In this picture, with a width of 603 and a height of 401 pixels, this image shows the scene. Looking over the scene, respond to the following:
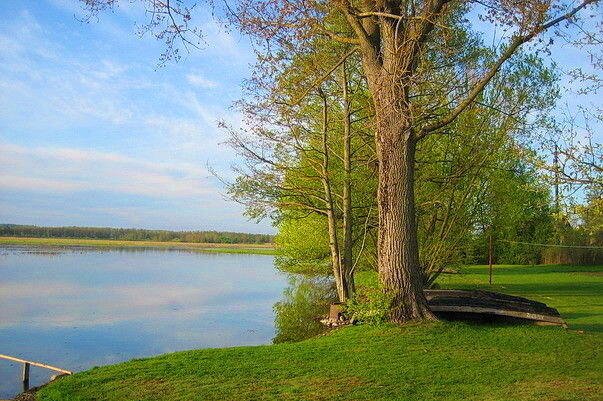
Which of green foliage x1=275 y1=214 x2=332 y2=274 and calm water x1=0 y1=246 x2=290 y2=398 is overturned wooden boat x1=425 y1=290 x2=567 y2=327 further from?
green foliage x1=275 y1=214 x2=332 y2=274

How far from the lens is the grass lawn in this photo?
771 centimetres

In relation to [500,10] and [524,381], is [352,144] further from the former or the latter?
[524,381]

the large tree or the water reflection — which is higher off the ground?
the large tree

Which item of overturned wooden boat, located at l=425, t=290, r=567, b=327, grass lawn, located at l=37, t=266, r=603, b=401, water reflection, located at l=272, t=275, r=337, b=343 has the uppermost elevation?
overturned wooden boat, located at l=425, t=290, r=567, b=327

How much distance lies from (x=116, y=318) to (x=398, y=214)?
12195mm

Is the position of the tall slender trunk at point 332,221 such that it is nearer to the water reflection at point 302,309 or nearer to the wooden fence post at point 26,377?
the water reflection at point 302,309

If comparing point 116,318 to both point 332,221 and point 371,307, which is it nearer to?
point 332,221

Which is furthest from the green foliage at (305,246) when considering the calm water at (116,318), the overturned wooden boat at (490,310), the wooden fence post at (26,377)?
the wooden fence post at (26,377)

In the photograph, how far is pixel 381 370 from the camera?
29.1ft

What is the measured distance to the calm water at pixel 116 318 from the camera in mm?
14797

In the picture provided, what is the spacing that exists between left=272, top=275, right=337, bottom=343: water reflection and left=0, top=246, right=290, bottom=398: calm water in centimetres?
45

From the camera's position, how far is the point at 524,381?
8.26 meters

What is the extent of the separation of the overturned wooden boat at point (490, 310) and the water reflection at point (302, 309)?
11.5 ft

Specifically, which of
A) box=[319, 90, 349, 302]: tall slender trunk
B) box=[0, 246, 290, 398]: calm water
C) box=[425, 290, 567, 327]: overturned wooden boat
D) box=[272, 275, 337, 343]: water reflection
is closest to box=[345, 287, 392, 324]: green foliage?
box=[425, 290, 567, 327]: overturned wooden boat
